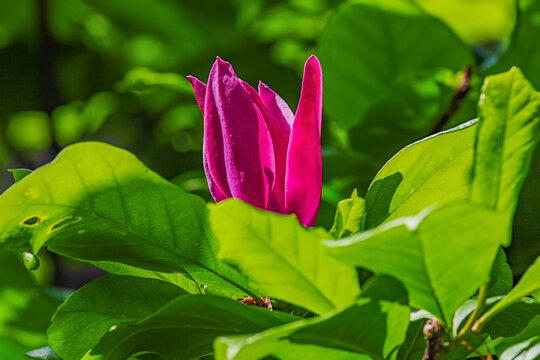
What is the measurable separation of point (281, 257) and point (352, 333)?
0.23 feet

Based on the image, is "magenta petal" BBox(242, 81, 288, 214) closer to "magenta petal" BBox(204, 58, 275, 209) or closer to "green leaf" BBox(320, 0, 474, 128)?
"magenta petal" BBox(204, 58, 275, 209)

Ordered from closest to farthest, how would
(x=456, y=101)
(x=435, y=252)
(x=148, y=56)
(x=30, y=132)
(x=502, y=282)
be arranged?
(x=435, y=252)
(x=502, y=282)
(x=456, y=101)
(x=148, y=56)
(x=30, y=132)

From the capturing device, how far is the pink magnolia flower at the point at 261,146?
0.60 m

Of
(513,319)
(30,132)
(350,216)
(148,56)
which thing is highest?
(350,216)

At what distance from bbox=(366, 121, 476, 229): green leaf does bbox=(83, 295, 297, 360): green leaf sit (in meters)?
0.14

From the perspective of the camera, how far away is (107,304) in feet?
2.04

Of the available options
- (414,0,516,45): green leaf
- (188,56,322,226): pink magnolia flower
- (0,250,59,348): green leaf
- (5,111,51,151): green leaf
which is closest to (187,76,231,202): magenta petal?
(188,56,322,226): pink magnolia flower

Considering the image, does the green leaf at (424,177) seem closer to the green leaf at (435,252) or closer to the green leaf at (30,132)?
the green leaf at (435,252)

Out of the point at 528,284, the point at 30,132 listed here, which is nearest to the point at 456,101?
the point at 528,284

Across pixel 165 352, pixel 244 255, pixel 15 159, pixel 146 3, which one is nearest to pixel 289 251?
pixel 244 255

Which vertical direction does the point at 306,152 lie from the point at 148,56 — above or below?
above

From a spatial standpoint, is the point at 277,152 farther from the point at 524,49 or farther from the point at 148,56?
the point at 148,56

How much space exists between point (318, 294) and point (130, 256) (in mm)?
166

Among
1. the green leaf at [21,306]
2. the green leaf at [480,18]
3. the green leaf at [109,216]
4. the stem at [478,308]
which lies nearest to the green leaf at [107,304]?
the green leaf at [109,216]
